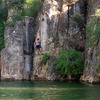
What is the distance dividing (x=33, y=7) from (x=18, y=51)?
7.62 metres

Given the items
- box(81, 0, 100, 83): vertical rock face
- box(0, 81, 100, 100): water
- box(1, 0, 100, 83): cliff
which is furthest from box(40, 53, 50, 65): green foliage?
box(0, 81, 100, 100): water

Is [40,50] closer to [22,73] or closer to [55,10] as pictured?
[22,73]

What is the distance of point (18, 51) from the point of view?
A: 3219 centimetres

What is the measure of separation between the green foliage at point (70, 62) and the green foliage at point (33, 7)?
32.0 feet

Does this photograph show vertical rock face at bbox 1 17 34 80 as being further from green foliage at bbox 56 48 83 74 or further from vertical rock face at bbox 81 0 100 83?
vertical rock face at bbox 81 0 100 83

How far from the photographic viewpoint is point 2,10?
129 feet

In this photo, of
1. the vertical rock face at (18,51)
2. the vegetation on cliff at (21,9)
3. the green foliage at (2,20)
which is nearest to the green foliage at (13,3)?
the vegetation on cliff at (21,9)

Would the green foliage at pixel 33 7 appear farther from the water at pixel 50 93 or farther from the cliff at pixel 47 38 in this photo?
the water at pixel 50 93

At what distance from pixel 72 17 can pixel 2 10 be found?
14440 millimetres

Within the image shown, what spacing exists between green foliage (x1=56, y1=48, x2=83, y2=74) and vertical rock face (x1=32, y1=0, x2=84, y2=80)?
2.02m

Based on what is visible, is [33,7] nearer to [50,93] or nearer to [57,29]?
[57,29]

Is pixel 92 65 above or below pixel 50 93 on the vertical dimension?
above

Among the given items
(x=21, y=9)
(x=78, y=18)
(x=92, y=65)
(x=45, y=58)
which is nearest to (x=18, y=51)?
(x=45, y=58)

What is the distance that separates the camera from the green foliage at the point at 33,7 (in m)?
34.3
